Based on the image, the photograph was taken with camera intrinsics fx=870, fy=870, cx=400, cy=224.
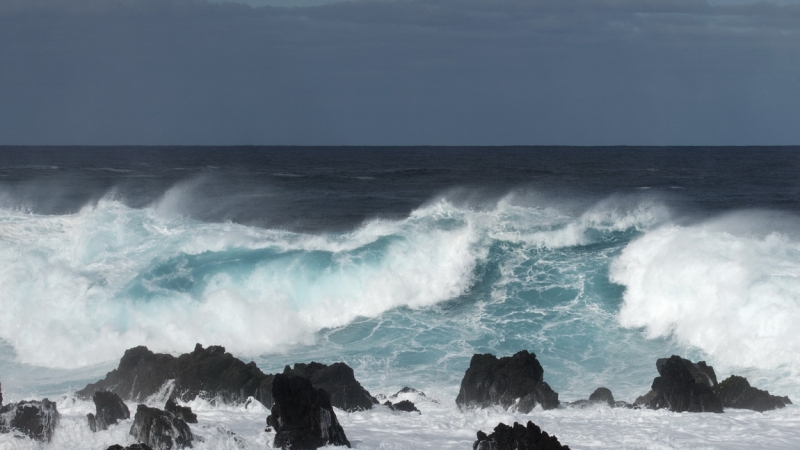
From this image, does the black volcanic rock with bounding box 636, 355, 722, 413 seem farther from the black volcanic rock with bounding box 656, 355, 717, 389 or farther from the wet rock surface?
the wet rock surface

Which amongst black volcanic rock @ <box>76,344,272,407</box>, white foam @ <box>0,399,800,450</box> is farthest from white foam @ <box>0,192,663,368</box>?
white foam @ <box>0,399,800,450</box>

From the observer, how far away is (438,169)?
69.8 m

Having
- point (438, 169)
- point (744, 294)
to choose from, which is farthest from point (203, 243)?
point (438, 169)

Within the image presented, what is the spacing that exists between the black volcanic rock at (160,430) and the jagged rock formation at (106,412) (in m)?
0.64

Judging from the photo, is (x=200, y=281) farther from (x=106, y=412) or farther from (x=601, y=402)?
(x=601, y=402)

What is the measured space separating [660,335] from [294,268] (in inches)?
355

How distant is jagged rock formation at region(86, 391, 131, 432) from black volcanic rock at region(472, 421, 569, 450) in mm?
4586

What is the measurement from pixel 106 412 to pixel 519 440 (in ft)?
16.9

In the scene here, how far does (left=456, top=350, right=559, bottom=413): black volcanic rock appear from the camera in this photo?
13484mm

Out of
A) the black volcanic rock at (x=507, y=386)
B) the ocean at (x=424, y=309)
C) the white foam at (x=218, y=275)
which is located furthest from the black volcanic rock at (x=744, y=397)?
the white foam at (x=218, y=275)

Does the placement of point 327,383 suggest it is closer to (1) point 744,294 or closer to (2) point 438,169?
(1) point 744,294

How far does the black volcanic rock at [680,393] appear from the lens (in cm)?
1305

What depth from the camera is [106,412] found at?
1091cm

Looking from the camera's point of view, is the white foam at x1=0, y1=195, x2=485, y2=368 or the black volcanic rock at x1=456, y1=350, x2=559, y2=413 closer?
the black volcanic rock at x1=456, y1=350, x2=559, y2=413
